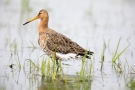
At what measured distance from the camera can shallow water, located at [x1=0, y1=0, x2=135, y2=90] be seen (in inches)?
309

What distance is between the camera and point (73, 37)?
39.9ft

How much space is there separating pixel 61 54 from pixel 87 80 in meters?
1.34

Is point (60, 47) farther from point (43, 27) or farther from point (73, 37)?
point (73, 37)

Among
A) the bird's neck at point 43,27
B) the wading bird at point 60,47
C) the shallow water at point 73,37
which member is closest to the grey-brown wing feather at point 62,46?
the wading bird at point 60,47

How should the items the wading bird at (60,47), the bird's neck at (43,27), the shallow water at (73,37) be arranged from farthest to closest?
the bird's neck at (43,27) < the wading bird at (60,47) < the shallow water at (73,37)

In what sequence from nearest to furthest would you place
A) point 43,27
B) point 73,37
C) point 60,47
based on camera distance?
point 60,47 < point 43,27 < point 73,37

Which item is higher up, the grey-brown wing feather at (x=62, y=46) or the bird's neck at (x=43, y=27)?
the bird's neck at (x=43, y=27)

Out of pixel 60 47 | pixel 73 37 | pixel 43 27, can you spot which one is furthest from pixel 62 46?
pixel 73 37

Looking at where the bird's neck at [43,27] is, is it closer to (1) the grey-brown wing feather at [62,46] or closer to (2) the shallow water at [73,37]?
(1) the grey-brown wing feather at [62,46]

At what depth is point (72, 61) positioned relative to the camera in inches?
387

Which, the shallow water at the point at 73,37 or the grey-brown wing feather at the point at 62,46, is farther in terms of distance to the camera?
the grey-brown wing feather at the point at 62,46

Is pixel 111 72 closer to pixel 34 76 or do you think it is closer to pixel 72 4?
pixel 34 76

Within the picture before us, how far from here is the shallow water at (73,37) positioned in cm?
786

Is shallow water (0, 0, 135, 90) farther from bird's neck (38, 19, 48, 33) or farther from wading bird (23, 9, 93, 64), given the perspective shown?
bird's neck (38, 19, 48, 33)
